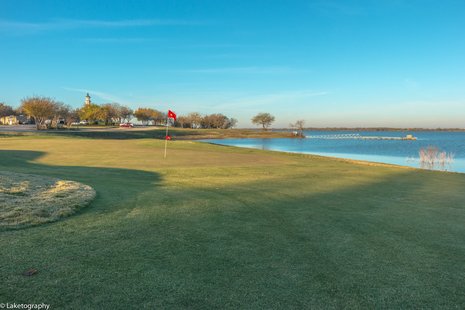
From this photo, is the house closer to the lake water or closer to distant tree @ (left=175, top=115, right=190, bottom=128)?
distant tree @ (left=175, top=115, right=190, bottom=128)

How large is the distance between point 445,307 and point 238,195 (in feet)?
21.2

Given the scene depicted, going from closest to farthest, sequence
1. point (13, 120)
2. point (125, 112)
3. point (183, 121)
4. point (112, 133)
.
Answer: point (112, 133) → point (13, 120) → point (125, 112) → point (183, 121)

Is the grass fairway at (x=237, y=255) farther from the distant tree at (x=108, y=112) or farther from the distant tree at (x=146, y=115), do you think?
the distant tree at (x=146, y=115)

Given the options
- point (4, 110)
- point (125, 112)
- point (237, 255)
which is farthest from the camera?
point (125, 112)

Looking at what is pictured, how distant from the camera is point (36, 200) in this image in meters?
7.42

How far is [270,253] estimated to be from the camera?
5035 mm

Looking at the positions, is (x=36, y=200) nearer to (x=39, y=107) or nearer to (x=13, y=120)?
(x=39, y=107)

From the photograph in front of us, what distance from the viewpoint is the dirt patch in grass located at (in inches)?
240

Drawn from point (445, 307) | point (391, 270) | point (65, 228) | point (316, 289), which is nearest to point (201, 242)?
point (316, 289)

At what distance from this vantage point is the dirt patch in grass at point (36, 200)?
611cm

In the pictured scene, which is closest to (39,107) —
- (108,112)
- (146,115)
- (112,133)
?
(112,133)

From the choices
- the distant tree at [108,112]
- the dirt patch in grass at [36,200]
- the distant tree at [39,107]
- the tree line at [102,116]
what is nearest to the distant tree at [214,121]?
the tree line at [102,116]

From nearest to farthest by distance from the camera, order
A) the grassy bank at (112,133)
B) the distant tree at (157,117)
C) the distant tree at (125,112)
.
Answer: the grassy bank at (112,133) < the distant tree at (125,112) < the distant tree at (157,117)

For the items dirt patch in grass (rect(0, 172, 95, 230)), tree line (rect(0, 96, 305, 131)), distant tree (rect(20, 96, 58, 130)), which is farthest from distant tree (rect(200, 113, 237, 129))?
dirt patch in grass (rect(0, 172, 95, 230))
